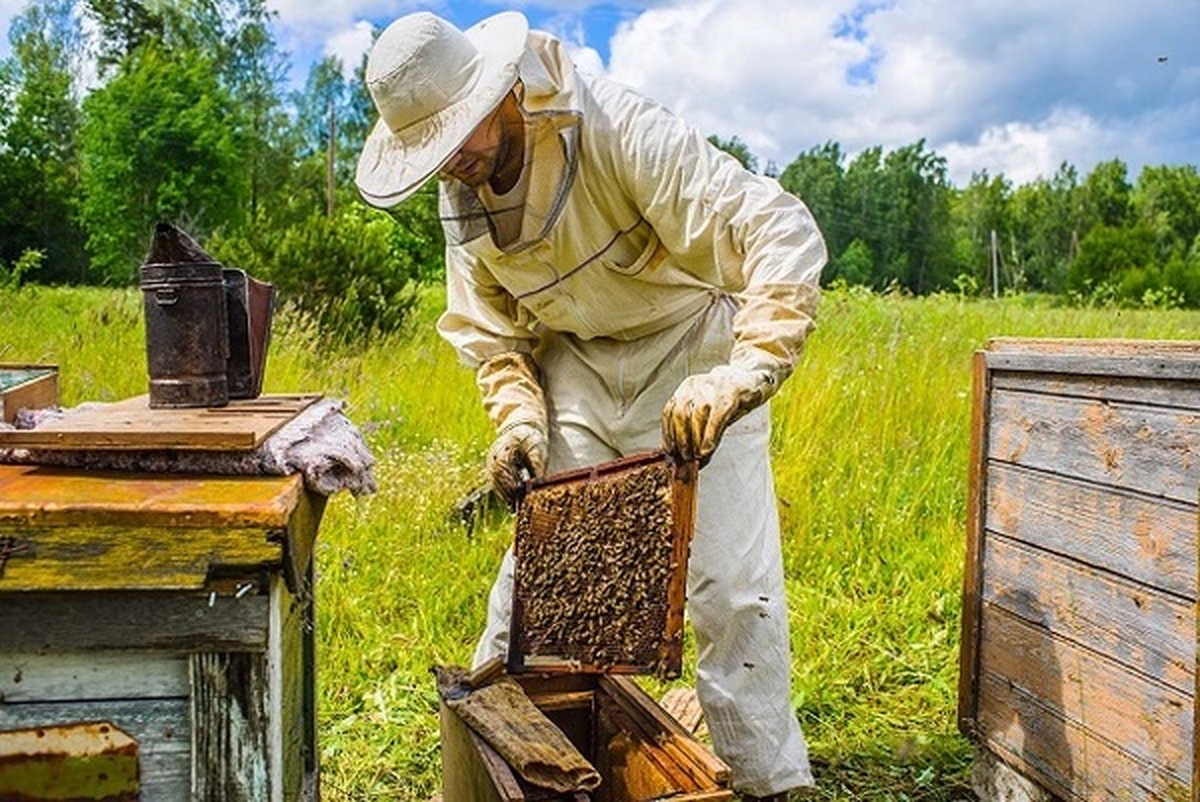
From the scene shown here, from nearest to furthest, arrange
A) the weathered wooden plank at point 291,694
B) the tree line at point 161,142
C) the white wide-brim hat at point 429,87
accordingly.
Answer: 1. the weathered wooden plank at point 291,694
2. the white wide-brim hat at point 429,87
3. the tree line at point 161,142

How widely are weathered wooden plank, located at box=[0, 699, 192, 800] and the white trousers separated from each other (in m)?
1.11

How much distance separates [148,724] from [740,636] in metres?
1.28

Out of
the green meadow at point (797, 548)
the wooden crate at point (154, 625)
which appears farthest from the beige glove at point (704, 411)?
the green meadow at point (797, 548)

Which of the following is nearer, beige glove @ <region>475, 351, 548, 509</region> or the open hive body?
the open hive body

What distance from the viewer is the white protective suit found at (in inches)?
80.4

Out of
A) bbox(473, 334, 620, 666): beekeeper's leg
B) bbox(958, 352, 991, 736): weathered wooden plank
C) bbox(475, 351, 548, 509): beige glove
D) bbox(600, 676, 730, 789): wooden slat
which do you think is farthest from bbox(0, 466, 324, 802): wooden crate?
bbox(958, 352, 991, 736): weathered wooden plank

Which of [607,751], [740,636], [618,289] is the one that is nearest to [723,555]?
[740,636]

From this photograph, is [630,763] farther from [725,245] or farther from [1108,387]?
→ [1108,387]

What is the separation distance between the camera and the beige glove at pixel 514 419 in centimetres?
224

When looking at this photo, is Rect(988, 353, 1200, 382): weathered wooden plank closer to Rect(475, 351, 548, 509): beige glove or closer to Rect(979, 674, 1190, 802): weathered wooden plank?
Rect(979, 674, 1190, 802): weathered wooden plank

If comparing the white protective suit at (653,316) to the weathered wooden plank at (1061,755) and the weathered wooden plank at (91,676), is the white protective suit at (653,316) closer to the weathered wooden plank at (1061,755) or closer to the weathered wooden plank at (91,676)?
the weathered wooden plank at (1061,755)

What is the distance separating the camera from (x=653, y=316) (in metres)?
2.35

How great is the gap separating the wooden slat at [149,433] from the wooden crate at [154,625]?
0.29 feet

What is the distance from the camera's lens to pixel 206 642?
4.18ft
